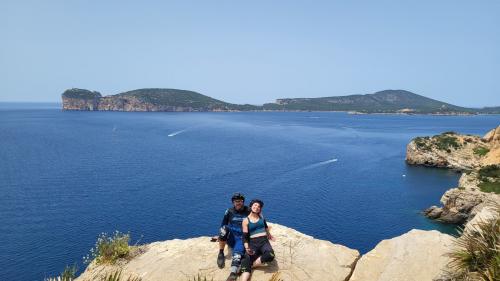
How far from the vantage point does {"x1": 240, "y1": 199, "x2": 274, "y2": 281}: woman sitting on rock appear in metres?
11.2

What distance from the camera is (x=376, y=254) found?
12.4 metres

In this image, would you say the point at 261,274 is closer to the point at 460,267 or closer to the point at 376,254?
the point at 376,254

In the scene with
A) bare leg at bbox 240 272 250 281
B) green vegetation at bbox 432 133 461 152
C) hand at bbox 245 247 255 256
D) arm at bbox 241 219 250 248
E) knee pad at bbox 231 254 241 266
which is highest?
arm at bbox 241 219 250 248

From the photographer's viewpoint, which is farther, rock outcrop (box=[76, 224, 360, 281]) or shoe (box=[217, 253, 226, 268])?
shoe (box=[217, 253, 226, 268])

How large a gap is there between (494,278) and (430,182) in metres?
70.2

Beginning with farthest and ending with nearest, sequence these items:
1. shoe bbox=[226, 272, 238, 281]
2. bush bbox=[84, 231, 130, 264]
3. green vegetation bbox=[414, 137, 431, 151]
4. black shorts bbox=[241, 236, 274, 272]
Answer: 1. green vegetation bbox=[414, 137, 431, 151]
2. bush bbox=[84, 231, 130, 264]
3. black shorts bbox=[241, 236, 274, 272]
4. shoe bbox=[226, 272, 238, 281]

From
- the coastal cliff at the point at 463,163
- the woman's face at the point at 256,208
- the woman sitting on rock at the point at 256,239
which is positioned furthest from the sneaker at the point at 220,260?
the coastal cliff at the point at 463,163

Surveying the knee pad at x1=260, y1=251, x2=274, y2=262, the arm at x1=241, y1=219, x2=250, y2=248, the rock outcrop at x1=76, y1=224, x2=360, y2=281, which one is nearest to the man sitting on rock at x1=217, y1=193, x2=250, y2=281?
the arm at x1=241, y1=219, x2=250, y2=248

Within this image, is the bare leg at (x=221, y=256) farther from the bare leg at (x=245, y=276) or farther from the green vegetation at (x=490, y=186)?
the green vegetation at (x=490, y=186)

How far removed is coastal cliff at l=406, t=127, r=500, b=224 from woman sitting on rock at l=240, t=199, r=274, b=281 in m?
43.5

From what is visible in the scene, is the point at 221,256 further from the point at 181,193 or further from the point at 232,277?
the point at 181,193

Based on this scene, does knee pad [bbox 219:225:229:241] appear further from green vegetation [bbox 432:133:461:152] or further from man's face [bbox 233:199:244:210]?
green vegetation [bbox 432:133:461:152]

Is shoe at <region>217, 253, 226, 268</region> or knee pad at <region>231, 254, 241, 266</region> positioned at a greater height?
knee pad at <region>231, 254, 241, 266</region>

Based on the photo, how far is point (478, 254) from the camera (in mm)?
9180
